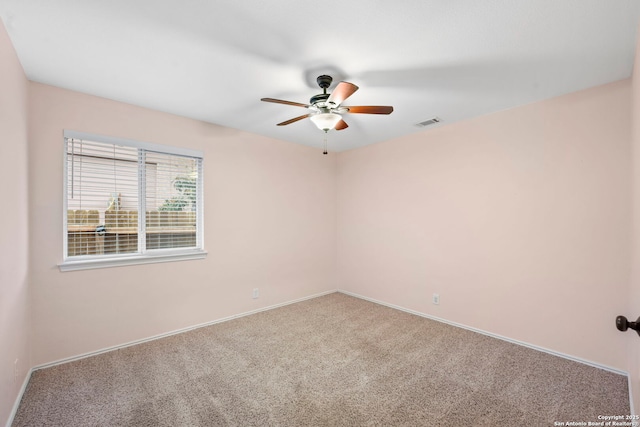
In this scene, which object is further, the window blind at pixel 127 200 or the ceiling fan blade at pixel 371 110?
the window blind at pixel 127 200

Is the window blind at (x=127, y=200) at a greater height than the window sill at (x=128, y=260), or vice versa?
the window blind at (x=127, y=200)

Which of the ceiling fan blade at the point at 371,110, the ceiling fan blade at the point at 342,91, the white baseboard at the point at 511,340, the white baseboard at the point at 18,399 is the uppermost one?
the ceiling fan blade at the point at 342,91

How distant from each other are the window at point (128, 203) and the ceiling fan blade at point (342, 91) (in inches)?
78.0

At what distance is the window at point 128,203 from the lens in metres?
2.63

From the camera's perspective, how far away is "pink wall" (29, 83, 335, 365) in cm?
244

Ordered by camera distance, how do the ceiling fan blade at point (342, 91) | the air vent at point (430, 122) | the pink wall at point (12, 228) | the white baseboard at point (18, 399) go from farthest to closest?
1. the air vent at point (430, 122)
2. the ceiling fan blade at point (342, 91)
3. the white baseboard at point (18, 399)
4. the pink wall at point (12, 228)

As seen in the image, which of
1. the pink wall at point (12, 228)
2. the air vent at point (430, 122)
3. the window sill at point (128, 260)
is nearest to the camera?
the pink wall at point (12, 228)

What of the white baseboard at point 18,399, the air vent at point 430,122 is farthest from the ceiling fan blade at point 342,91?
the white baseboard at point 18,399

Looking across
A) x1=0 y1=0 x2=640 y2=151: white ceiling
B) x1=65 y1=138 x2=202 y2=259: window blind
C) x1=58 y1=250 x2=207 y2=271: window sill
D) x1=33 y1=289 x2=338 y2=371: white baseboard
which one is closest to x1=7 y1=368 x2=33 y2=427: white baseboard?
x1=33 y1=289 x2=338 y2=371: white baseboard

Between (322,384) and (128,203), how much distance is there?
256cm

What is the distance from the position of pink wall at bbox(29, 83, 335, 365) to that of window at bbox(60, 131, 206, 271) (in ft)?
0.32

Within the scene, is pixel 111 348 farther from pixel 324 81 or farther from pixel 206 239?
pixel 324 81

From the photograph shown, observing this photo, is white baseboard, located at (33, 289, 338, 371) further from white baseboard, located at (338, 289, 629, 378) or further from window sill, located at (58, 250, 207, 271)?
white baseboard, located at (338, 289, 629, 378)

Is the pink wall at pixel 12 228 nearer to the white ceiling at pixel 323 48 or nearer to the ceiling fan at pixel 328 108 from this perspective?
the white ceiling at pixel 323 48
